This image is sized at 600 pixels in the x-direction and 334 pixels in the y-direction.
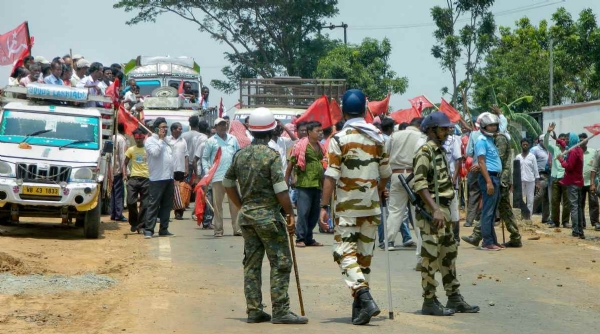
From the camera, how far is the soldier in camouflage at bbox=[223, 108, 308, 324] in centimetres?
889

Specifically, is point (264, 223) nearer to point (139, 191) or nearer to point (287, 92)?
point (139, 191)

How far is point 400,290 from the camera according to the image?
11.2 meters

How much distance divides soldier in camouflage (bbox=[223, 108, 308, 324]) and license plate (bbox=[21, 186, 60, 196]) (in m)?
7.43

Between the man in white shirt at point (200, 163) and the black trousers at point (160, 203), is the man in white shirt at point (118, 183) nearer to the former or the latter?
the man in white shirt at point (200, 163)

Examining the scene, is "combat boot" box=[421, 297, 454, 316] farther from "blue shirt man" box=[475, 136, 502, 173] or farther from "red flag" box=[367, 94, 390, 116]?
"red flag" box=[367, 94, 390, 116]

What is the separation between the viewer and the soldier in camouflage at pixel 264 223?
8891mm

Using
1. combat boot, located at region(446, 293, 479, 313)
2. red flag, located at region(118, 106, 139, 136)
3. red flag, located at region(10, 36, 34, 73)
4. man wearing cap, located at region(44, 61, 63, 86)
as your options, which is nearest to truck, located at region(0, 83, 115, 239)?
man wearing cap, located at region(44, 61, 63, 86)

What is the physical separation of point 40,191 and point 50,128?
164 centimetres

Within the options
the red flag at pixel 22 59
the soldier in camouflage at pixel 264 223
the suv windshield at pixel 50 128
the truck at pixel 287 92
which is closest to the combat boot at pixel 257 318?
the soldier in camouflage at pixel 264 223

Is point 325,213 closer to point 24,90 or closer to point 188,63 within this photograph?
point 24,90

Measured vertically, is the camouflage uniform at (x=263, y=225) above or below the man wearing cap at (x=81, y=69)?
below

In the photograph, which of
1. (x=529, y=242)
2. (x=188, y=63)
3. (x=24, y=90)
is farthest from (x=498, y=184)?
(x=188, y=63)

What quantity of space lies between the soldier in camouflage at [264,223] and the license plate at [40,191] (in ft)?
24.4

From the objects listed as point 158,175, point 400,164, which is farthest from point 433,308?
point 158,175
